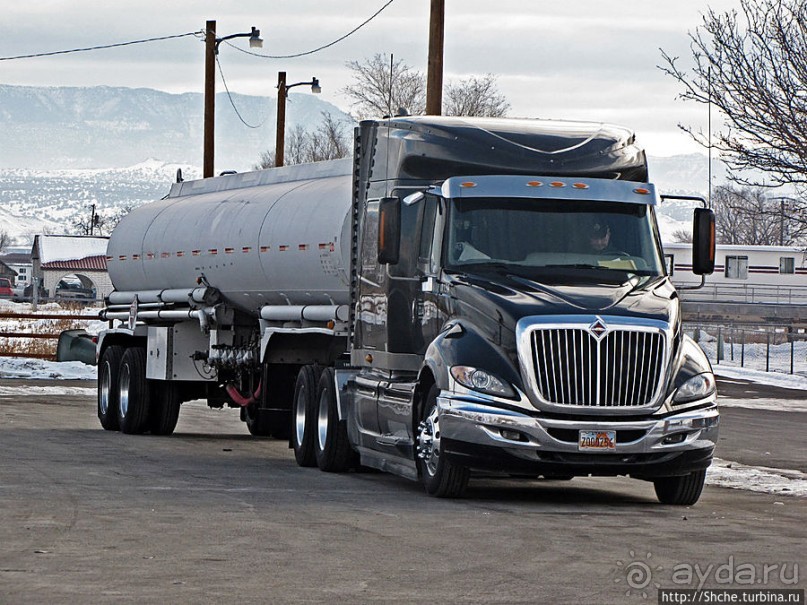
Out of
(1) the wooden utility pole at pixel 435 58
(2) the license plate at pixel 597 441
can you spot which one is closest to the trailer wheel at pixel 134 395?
(1) the wooden utility pole at pixel 435 58

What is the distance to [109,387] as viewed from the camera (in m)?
23.8

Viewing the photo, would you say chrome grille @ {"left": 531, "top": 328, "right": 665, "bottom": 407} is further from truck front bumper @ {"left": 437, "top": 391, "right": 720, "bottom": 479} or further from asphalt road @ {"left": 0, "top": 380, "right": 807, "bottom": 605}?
asphalt road @ {"left": 0, "top": 380, "right": 807, "bottom": 605}

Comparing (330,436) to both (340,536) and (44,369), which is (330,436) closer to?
(340,536)

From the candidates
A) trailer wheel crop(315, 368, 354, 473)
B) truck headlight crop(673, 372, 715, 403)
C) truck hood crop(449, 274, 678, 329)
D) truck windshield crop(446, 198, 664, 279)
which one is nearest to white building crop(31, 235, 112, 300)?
trailer wheel crop(315, 368, 354, 473)

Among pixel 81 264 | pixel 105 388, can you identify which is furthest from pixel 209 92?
pixel 81 264

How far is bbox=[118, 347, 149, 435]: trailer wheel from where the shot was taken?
2273 centimetres

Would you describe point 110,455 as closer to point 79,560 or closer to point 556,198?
point 556,198

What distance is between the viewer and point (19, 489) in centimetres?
1388

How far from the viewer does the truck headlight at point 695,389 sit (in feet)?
44.3

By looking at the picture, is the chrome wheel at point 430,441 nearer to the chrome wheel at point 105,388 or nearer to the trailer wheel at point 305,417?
the trailer wheel at point 305,417

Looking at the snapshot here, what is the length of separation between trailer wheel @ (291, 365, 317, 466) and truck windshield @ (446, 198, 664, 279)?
3.79m

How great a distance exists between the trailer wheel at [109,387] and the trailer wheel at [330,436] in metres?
6.93

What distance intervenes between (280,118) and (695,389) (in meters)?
37.8

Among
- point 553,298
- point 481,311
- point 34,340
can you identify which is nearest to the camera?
point 553,298
